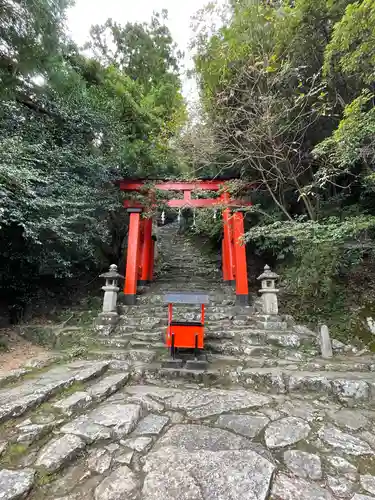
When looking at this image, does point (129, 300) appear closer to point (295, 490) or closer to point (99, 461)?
point (99, 461)

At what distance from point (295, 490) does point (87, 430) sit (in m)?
1.67

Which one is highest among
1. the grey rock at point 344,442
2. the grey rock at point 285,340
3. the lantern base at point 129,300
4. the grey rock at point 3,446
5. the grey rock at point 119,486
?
the lantern base at point 129,300

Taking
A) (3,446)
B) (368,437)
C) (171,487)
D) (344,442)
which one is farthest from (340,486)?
(3,446)

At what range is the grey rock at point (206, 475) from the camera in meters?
1.62

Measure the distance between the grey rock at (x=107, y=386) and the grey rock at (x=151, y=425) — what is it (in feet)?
2.04

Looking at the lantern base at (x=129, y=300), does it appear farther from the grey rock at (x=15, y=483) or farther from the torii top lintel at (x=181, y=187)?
the grey rock at (x=15, y=483)

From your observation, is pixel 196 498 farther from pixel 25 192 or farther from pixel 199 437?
pixel 25 192

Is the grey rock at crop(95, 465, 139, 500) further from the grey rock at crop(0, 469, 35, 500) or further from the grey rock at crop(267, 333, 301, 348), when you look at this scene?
the grey rock at crop(267, 333, 301, 348)

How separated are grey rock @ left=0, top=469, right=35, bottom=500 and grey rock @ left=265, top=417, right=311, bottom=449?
5.90 feet

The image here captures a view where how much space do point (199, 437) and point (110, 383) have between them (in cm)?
137

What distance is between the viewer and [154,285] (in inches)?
291

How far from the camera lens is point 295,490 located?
5.56 feet

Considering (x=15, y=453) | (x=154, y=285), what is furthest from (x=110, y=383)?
(x=154, y=285)

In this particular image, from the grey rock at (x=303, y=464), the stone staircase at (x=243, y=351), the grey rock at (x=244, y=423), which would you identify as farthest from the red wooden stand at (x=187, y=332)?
the grey rock at (x=303, y=464)
